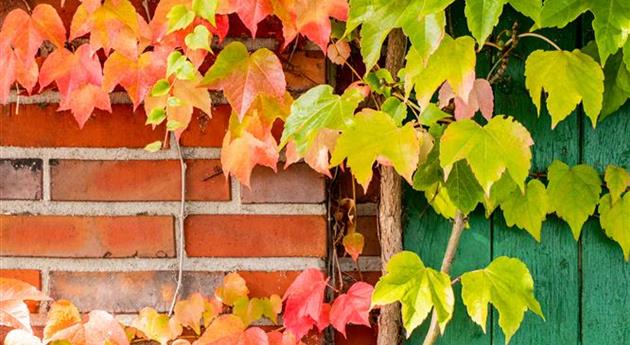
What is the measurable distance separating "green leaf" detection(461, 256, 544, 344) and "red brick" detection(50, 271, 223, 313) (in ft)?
1.36

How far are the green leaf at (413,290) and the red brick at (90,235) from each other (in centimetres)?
37

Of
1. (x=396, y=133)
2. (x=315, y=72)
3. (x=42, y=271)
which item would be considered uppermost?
(x=315, y=72)

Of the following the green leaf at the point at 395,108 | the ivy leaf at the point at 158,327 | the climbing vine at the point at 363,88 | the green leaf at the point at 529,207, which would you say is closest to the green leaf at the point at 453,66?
the climbing vine at the point at 363,88

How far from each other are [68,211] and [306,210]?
15.0 inches

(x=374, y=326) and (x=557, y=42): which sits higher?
(x=557, y=42)

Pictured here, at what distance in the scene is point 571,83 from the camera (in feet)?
3.59

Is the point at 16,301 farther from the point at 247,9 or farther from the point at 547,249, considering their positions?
the point at 547,249

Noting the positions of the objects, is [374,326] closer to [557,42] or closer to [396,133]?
[396,133]

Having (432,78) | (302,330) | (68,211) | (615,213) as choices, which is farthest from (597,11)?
(68,211)

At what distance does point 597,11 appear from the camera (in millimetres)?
979

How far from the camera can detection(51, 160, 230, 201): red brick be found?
4.03 ft

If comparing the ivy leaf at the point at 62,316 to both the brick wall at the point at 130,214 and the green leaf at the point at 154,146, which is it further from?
the green leaf at the point at 154,146

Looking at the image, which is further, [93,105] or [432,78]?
[93,105]

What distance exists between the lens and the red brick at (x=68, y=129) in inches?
48.3
